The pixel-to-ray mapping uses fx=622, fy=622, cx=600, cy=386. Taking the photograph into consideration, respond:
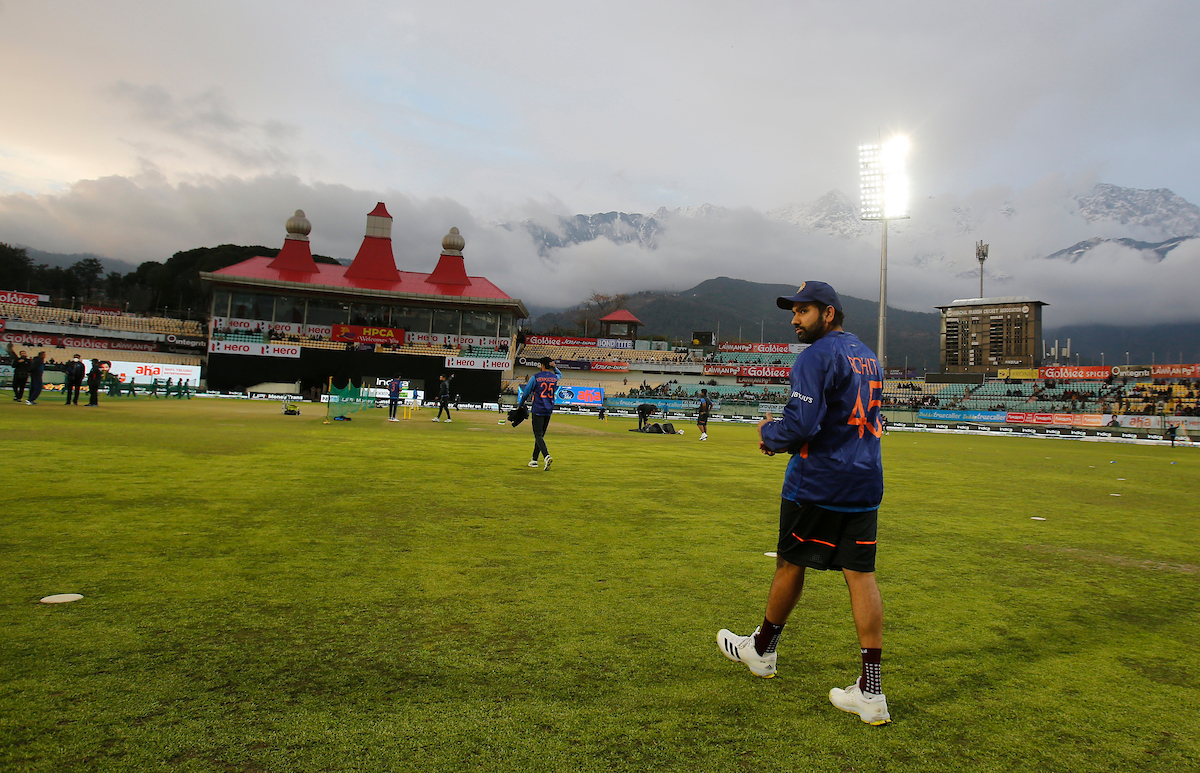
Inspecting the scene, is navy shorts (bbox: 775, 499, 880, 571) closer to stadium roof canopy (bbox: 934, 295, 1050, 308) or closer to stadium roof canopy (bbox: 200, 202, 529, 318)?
stadium roof canopy (bbox: 200, 202, 529, 318)

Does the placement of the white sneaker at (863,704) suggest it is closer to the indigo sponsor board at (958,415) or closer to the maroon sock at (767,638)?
the maroon sock at (767,638)

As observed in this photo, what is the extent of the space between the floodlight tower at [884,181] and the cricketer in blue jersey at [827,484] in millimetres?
24467

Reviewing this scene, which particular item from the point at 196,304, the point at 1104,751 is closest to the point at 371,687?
the point at 1104,751

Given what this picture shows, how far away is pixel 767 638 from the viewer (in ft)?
9.81

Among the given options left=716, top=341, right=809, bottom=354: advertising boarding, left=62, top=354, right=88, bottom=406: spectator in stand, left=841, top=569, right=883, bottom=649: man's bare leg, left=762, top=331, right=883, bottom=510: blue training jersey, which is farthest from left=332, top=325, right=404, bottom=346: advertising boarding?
left=841, top=569, right=883, bottom=649: man's bare leg

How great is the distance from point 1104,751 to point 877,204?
30.4m

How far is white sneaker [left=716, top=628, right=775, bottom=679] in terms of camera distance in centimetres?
295

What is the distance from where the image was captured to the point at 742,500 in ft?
27.3

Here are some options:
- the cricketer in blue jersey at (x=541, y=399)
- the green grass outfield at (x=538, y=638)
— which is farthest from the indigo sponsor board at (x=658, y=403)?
the green grass outfield at (x=538, y=638)

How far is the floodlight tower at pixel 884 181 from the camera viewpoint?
86.8 ft

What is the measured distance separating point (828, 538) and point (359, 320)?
5123 cm

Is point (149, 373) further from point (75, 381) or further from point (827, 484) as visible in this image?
point (827, 484)

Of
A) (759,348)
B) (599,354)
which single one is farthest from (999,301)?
(599,354)

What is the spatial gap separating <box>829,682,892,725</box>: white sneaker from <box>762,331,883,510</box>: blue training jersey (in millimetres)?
785
